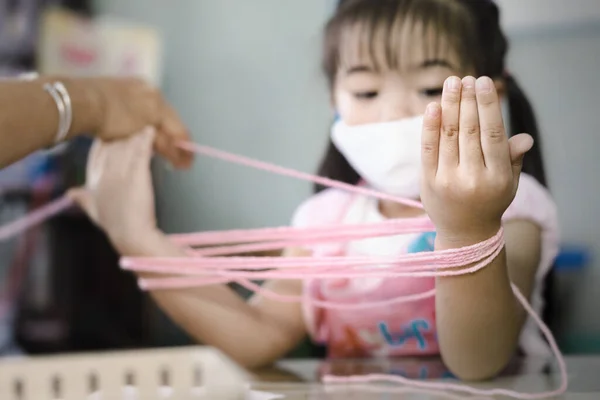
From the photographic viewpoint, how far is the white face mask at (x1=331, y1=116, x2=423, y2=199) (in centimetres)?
48

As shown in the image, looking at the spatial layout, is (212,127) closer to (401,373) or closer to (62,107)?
(62,107)

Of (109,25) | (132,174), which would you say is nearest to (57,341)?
(132,174)

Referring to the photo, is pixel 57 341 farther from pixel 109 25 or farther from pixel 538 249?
pixel 538 249

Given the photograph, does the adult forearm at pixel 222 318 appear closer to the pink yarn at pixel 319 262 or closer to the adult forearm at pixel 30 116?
the pink yarn at pixel 319 262

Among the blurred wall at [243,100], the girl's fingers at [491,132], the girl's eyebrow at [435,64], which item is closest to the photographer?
the girl's fingers at [491,132]

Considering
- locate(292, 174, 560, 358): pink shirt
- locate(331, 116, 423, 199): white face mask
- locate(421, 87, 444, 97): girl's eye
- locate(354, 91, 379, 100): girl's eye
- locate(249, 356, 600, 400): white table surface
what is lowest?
locate(249, 356, 600, 400): white table surface

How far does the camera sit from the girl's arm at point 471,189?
38cm

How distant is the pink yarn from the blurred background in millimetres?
40

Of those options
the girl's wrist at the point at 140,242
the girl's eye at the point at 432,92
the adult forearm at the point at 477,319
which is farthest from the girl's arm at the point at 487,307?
the girl's wrist at the point at 140,242

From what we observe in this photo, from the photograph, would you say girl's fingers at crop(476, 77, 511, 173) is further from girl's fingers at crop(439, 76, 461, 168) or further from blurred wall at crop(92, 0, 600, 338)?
blurred wall at crop(92, 0, 600, 338)

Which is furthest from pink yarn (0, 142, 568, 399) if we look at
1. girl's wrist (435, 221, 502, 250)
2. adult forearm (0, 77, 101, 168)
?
adult forearm (0, 77, 101, 168)

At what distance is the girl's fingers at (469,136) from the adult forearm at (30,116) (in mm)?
353

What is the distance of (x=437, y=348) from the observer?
0.53m

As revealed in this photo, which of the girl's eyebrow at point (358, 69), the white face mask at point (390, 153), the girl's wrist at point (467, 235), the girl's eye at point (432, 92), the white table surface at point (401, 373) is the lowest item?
the white table surface at point (401, 373)
